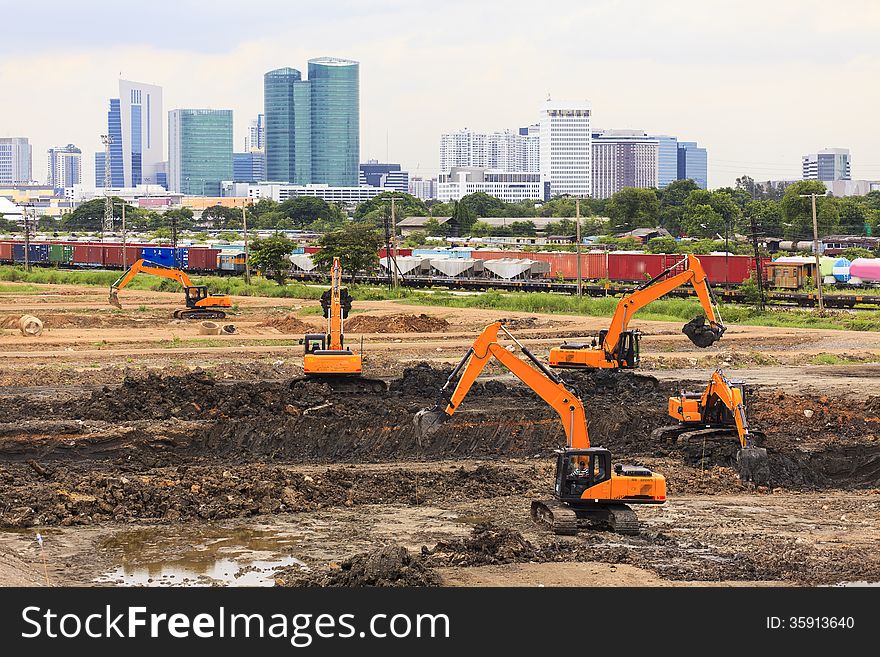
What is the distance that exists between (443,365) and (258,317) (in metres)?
23.0

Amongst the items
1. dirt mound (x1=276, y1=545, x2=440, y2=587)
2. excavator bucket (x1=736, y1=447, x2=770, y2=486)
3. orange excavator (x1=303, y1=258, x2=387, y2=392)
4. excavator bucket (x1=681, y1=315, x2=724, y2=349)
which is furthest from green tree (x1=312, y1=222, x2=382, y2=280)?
dirt mound (x1=276, y1=545, x2=440, y2=587)

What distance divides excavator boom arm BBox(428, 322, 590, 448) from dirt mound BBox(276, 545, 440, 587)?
3884 mm

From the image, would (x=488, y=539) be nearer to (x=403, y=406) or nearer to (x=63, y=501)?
(x=63, y=501)

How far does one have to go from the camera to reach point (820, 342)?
5288 centimetres

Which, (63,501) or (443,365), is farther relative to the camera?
(443,365)

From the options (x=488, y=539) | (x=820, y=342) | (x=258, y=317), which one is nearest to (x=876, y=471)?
(x=488, y=539)

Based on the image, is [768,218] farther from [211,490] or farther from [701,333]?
[211,490]

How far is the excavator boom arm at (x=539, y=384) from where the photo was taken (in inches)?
870

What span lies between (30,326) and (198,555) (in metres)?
38.4

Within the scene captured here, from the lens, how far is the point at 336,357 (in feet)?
118

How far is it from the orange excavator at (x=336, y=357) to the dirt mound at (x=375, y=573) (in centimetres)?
1621

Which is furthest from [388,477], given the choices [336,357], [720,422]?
[336,357]

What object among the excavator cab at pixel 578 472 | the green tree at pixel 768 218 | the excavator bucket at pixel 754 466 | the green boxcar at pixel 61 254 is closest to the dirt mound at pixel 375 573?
the excavator cab at pixel 578 472

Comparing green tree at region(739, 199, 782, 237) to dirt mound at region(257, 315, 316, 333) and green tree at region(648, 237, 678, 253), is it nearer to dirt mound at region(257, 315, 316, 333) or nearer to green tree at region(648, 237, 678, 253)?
green tree at region(648, 237, 678, 253)
